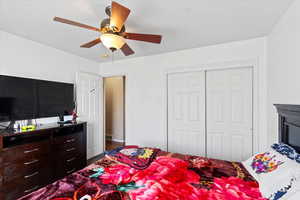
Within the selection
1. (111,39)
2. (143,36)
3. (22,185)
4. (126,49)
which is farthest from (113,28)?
(22,185)

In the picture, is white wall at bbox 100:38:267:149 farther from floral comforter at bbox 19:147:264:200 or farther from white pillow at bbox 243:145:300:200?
white pillow at bbox 243:145:300:200

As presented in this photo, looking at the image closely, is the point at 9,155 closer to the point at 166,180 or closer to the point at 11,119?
the point at 11,119

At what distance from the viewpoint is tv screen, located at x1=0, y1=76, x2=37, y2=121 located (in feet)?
6.37

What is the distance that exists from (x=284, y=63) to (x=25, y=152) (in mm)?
3422

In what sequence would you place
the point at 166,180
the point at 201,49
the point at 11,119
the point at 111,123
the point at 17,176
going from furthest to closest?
the point at 111,123 < the point at 201,49 < the point at 11,119 < the point at 17,176 < the point at 166,180

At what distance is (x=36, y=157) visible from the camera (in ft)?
6.57

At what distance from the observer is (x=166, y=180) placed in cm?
122

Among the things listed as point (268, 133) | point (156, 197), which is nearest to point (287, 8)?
point (268, 133)

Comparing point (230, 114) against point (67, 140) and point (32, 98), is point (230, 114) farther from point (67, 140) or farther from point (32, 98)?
point (32, 98)

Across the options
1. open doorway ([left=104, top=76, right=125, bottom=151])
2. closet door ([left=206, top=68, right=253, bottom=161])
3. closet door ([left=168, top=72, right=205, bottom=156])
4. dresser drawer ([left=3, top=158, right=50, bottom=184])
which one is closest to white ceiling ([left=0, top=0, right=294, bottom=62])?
closet door ([left=206, top=68, right=253, bottom=161])

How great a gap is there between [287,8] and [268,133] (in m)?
1.70

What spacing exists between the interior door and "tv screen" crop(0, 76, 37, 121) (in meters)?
0.89

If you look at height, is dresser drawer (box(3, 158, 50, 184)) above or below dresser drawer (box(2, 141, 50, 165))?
below

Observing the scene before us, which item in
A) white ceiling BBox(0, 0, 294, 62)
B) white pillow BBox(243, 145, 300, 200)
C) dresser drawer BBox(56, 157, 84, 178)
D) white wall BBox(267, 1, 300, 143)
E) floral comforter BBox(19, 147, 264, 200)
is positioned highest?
white ceiling BBox(0, 0, 294, 62)
